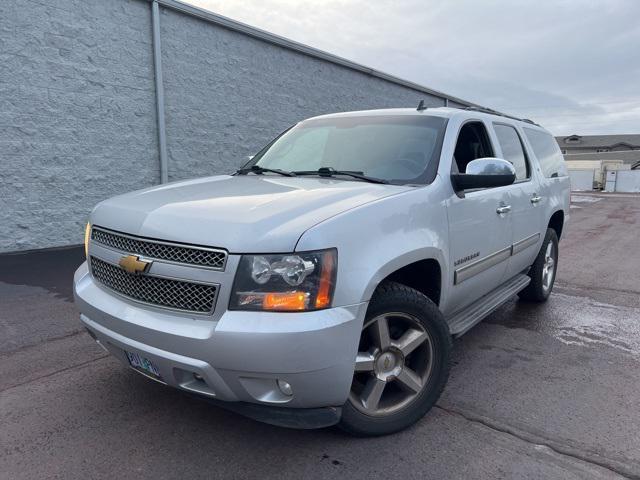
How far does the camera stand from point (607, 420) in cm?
296

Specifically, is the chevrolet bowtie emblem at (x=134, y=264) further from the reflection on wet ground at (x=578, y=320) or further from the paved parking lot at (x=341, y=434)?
the reflection on wet ground at (x=578, y=320)

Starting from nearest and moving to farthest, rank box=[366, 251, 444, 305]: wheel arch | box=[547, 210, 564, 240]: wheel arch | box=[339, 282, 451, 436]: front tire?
box=[339, 282, 451, 436]: front tire
box=[366, 251, 444, 305]: wheel arch
box=[547, 210, 564, 240]: wheel arch

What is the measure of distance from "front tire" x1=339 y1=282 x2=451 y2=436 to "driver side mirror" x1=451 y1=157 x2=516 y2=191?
0.88 metres

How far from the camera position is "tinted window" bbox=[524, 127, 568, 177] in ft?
16.8

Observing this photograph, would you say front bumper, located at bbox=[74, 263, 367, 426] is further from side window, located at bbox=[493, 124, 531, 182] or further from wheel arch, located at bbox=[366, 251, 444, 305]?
side window, located at bbox=[493, 124, 531, 182]

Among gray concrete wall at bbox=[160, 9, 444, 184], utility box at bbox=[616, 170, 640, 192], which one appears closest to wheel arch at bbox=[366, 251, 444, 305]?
gray concrete wall at bbox=[160, 9, 444, 184]

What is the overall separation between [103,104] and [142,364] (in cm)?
665

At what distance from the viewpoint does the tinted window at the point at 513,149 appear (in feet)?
14.1

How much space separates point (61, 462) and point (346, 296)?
169cm

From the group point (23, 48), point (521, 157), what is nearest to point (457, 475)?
point (521, 157)

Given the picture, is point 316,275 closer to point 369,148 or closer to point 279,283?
point 279,283

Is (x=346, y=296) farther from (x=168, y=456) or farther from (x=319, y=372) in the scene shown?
(x=168, y=456)

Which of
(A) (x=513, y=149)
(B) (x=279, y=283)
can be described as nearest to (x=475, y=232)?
(A) (x=513, y=149)

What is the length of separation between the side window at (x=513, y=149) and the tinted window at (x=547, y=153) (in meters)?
0.39
